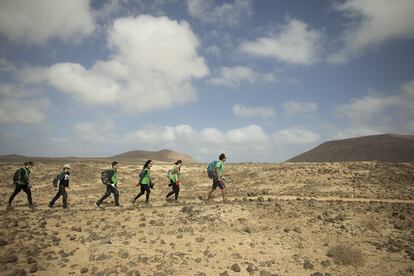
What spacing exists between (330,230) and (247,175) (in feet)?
61.2

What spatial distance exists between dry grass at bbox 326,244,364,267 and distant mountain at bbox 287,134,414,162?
233ft

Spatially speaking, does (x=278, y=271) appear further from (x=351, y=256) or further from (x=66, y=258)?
(x=66, y=258)

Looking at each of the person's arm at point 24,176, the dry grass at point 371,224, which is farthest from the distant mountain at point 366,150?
the person's arm at point 24,176

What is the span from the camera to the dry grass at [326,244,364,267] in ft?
27.8

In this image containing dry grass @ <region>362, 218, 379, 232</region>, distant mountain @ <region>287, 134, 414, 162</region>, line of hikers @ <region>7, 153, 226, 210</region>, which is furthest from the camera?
distant mountain @ <region>287, 134, 414, 162</region>

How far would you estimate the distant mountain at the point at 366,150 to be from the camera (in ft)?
241

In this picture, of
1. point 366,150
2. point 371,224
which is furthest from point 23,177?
point 366,150

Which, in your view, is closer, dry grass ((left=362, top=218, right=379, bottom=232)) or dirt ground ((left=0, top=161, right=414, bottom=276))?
dirt ground ((left=0, top=161, right=414, bottom=276))

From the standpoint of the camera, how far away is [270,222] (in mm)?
10641

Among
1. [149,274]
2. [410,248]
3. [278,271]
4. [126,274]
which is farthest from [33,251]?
[410,248]

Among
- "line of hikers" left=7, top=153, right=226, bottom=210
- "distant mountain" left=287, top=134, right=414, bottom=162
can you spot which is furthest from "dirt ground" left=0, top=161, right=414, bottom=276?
"distant mountain" left=287, top=134, right=414, bottom=162

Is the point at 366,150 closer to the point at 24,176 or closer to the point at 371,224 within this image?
the point at 371,224

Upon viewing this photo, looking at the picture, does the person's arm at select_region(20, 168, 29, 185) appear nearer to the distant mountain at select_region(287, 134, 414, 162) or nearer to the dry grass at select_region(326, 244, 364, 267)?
the dry grass at select_region(326, 244, 364, 267)

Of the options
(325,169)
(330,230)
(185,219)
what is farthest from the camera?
(325,169)
